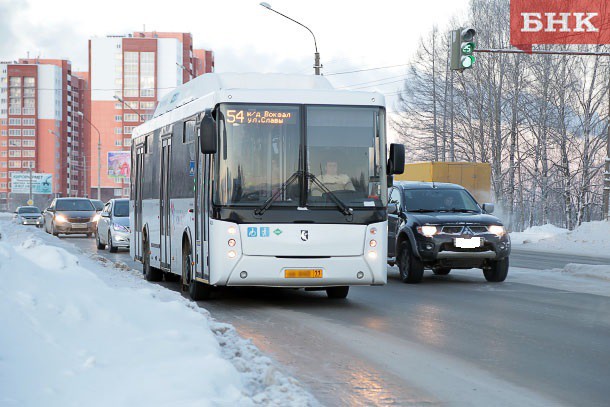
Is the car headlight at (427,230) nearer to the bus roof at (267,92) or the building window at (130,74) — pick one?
the bus roof at (267,92)

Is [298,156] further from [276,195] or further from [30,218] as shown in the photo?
[30,218]

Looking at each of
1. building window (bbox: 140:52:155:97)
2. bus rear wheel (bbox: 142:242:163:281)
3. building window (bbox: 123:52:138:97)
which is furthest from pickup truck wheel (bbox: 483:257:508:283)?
building window (bbox: 123:52:138:97)

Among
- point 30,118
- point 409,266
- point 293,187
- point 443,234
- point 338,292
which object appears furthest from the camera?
point 30,118

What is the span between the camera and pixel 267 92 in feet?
42.9

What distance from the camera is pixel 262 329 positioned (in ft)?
35.2

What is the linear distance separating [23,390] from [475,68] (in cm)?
5170

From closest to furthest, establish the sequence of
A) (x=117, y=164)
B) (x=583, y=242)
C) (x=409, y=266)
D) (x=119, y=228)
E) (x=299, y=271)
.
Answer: (x=299, y=271) → (x=409, y=266) → (x=119, y=228) → (x=583, y=242) → (x=117, y=164)

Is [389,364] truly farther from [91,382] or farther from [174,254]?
[174,254]

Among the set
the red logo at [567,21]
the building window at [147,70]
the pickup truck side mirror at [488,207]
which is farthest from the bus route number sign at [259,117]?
the building window at [147,70]

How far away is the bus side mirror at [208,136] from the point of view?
1248 cm

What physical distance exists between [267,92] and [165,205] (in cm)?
405

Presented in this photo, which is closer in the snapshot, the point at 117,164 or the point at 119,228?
the point at 119,228

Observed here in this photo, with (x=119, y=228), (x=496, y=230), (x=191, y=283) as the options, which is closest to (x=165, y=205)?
(x=191, y=283)

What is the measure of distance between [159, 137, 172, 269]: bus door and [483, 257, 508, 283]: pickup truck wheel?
5.95 metres
